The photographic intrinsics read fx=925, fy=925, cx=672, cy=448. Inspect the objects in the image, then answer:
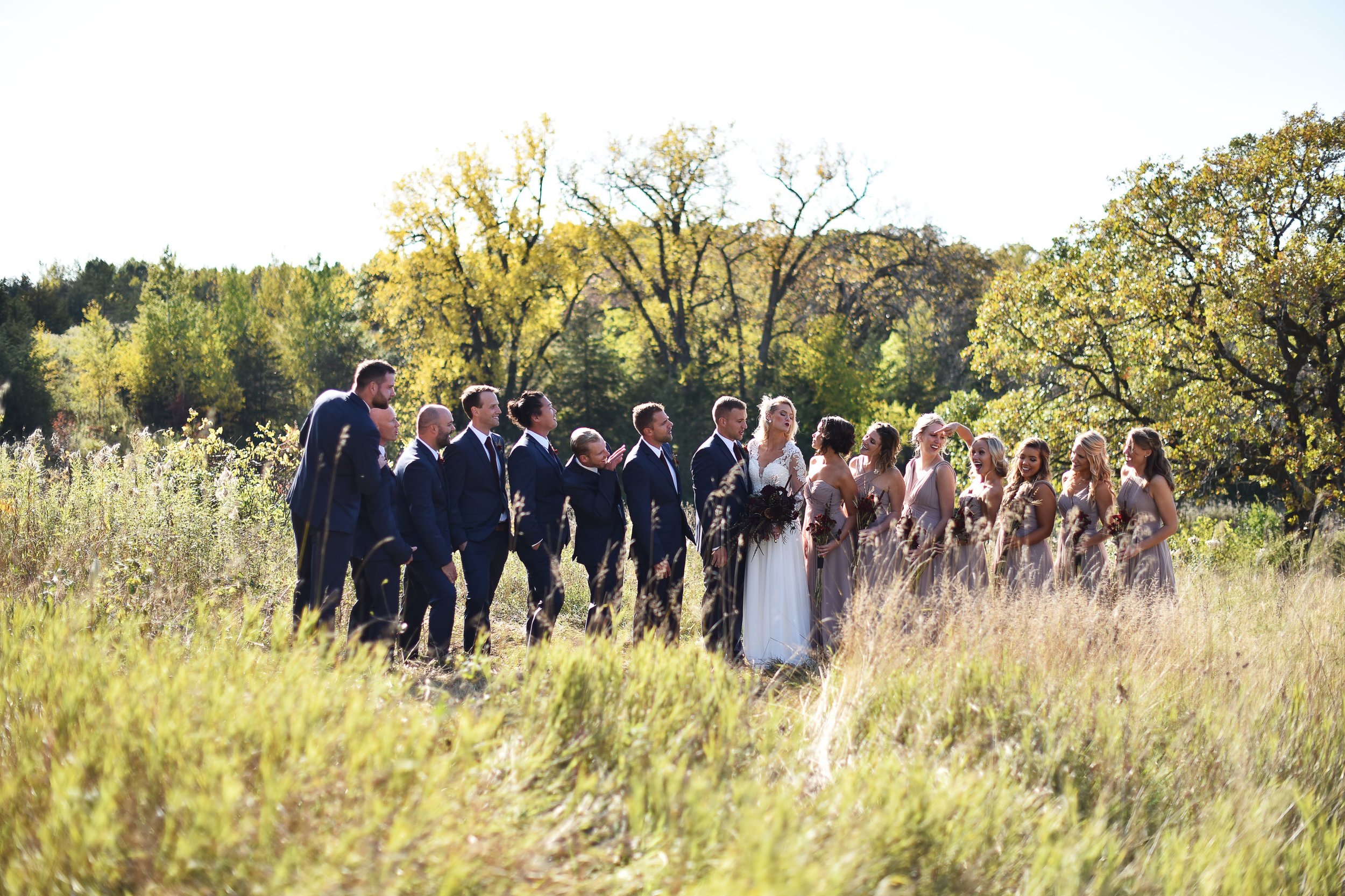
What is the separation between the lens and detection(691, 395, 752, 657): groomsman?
6285 millimetres

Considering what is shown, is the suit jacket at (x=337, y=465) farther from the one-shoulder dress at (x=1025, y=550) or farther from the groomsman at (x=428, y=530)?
the one-shoulder dress at (x=1025, y=550)

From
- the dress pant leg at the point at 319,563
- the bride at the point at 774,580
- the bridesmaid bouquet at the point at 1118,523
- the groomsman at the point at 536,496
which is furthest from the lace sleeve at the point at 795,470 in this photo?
the dress pant leg at the point at 319,563

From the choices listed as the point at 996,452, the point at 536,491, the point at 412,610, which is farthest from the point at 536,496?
the point at 996,452

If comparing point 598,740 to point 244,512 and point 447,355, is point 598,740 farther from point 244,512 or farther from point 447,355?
point 447,355

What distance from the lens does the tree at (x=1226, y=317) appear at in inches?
454

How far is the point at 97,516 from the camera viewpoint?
6961mm

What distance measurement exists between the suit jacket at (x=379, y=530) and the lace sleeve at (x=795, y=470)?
274 cm

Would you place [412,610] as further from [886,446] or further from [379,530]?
[886,446]

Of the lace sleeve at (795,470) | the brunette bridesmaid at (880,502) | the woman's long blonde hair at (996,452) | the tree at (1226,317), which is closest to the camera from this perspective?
the brunette bridesmaid at (880,502)

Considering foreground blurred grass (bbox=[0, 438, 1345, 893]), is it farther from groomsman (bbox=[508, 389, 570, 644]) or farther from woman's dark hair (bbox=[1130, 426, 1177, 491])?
woman's dark hair (bbox=[1130, 426, 1177, 491])

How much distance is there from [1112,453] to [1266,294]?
9.32ft

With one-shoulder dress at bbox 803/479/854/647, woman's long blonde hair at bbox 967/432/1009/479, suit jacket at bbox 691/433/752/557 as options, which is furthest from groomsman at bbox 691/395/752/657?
woman's long blonde hair at bbox 967/432/1009/479

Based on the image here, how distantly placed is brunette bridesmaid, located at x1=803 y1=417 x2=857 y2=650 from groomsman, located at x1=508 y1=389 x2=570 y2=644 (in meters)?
1.82

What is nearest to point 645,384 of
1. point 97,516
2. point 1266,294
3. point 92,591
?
point 1266,294
